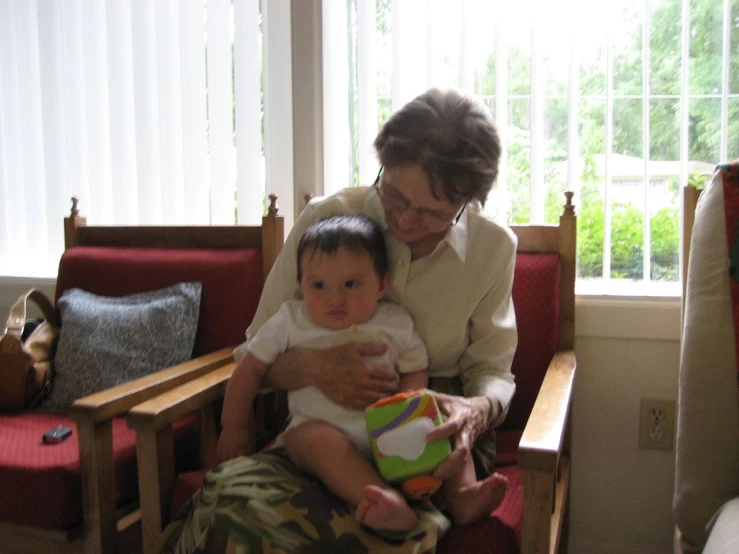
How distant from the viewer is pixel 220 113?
203 centimetres

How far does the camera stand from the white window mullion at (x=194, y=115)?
202 centimetres

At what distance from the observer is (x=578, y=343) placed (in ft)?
5.56

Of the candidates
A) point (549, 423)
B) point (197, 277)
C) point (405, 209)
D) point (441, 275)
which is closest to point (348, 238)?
point (405, 209)

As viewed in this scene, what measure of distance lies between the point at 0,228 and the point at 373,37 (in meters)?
1.58

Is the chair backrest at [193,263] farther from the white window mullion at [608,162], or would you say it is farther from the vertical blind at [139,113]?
the white window mullion at [608,162]

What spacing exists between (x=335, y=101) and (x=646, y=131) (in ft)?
2.84

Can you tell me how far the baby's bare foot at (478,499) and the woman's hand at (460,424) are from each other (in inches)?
1.9

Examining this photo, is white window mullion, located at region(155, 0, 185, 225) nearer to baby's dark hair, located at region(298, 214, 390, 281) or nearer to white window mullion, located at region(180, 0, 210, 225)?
white window mullion, located at region(180, 0, 210, 225)

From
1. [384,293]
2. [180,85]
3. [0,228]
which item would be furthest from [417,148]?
[0,228]

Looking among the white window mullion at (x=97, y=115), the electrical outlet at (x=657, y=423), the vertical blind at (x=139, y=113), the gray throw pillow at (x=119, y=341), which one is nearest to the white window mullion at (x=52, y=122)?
the vertical blind at (x=139, y=113)

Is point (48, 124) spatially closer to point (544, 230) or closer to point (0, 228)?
point (0, 228)

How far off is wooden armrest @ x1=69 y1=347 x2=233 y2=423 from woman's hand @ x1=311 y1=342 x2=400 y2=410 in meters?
0.38

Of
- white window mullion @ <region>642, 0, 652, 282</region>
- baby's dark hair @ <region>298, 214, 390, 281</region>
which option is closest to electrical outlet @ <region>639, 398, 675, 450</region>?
white window mullion @ <region>642, 0, 652, 282</region>

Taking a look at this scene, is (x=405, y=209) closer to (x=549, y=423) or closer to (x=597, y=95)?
(x=549, y=423)
